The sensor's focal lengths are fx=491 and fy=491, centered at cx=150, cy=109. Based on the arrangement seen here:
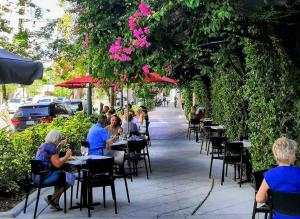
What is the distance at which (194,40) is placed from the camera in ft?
27.3

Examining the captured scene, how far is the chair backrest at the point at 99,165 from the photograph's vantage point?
24.1ft

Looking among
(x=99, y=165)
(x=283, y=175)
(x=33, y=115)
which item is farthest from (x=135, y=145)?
(x=33, y=115)

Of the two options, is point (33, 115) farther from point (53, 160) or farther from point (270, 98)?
point (270, 98)

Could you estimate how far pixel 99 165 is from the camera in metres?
7.40

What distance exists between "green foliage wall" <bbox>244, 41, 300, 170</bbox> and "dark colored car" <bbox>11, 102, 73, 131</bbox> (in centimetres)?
1116

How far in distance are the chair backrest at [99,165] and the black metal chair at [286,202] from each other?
329 centimetres

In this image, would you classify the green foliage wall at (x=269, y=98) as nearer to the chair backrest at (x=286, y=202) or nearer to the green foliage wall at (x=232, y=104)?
the chair backrest at (x=286, y=202)

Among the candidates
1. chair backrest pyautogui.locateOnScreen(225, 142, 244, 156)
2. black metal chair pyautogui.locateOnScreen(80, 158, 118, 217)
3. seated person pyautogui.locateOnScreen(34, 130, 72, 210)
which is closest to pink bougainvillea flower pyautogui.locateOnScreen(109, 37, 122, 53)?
seated person pyautogui.locateOnScreen(34, 130, 72, 210)

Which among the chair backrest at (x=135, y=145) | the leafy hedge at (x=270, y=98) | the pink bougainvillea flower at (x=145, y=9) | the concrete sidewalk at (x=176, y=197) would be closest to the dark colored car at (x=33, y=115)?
the concrete sidewalk at (x=176, y=197)

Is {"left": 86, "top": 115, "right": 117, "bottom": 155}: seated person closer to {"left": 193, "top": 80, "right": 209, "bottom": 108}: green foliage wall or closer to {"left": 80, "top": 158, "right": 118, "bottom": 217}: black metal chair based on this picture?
{"left": 80, "top": 158, "right": 118, "bottom": 217}: black metal chair

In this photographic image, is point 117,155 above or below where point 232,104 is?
below

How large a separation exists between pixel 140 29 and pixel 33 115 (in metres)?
13.3

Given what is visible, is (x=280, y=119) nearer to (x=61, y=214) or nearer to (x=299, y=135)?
(x=299, y=135)

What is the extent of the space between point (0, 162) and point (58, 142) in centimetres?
137
